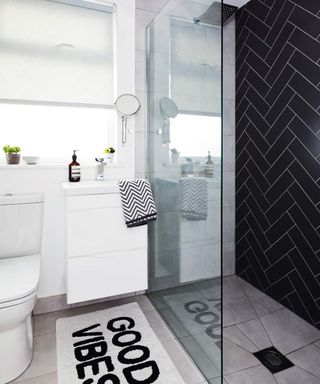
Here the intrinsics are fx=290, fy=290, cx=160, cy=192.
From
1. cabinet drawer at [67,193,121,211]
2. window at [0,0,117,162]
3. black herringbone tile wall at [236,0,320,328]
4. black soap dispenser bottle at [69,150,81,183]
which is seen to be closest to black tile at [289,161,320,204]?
black herringbone tile wall at [236,0,320,328]

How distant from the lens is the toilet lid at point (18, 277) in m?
1.42

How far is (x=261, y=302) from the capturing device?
2.29 meters

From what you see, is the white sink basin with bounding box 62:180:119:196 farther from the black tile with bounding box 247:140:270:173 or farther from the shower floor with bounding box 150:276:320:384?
the black tile with bounding box 247:140:270:173

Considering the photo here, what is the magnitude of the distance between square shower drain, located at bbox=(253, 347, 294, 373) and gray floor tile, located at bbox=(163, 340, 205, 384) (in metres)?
0.39

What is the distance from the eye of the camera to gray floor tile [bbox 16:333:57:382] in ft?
5.07

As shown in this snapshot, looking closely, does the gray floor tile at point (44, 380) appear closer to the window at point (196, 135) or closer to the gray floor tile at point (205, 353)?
the gray floor tile at point (205, 353)

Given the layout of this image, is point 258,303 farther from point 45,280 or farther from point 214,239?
point 45,280

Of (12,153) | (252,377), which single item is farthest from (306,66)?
(12,153)

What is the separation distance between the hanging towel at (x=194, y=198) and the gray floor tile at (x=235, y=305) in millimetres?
929

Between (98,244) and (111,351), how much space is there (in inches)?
24.9

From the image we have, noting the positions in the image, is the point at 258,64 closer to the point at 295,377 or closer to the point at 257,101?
the point at 257,101

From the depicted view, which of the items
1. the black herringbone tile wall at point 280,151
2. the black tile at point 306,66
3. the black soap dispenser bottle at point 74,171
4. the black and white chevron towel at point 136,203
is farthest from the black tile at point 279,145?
the black soap dispenser bottle at point 74,171

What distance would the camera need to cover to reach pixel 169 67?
186 cm

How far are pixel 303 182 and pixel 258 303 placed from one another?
39.3 inches
